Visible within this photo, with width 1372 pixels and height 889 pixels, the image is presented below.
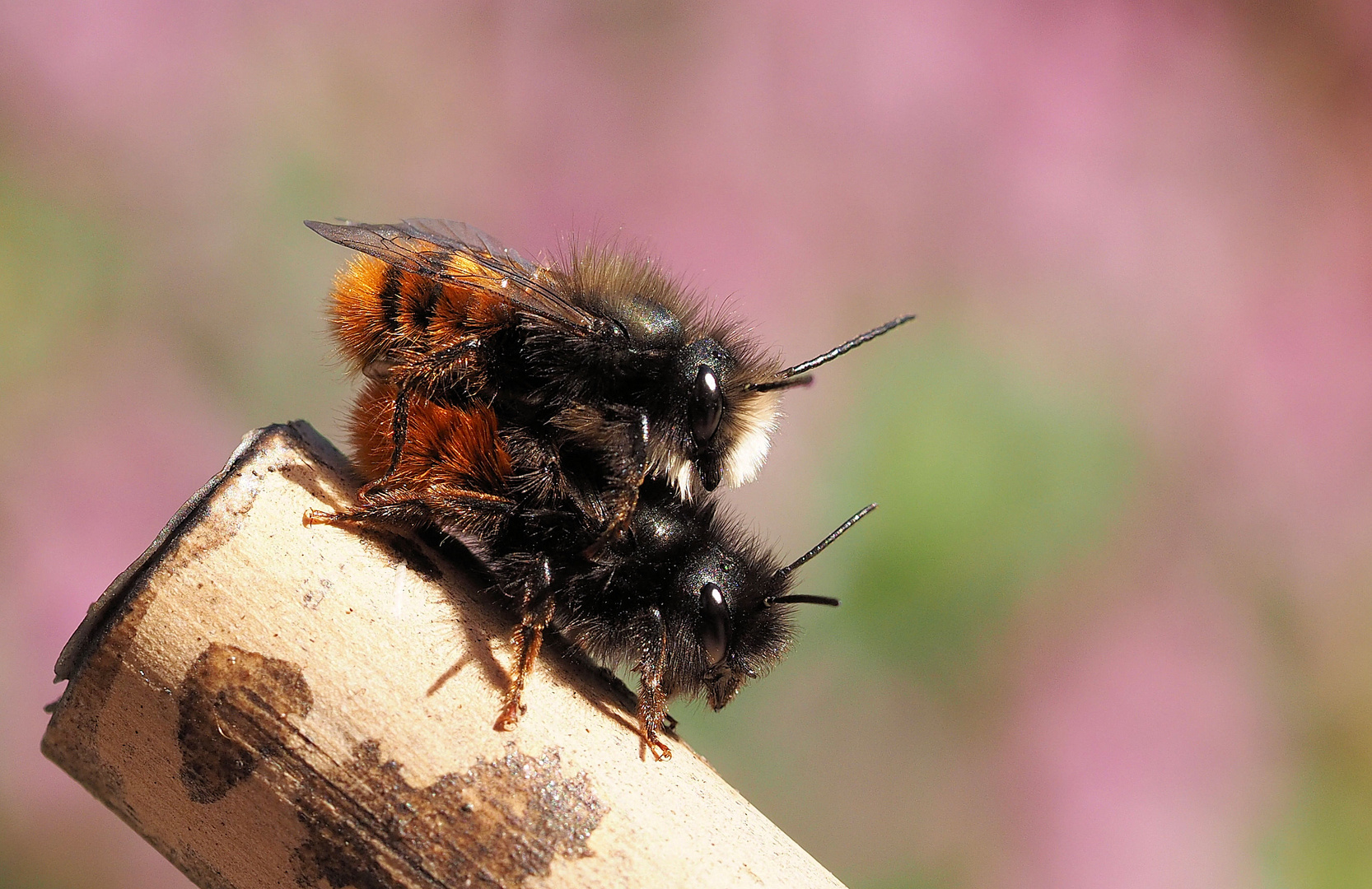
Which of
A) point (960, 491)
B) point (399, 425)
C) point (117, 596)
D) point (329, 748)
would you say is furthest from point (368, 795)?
point (960, 491)

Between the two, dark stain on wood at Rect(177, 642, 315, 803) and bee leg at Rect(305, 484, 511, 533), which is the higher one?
bee leg at Rect(305, 484, 511, 533)

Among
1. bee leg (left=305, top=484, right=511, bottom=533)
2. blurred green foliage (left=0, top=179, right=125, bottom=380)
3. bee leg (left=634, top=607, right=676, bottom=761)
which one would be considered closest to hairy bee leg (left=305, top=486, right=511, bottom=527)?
bee leg (left=305, top=484, right=511, bottom=533)

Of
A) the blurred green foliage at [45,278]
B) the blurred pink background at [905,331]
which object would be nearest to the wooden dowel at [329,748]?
the blurred pink background at [905,331]

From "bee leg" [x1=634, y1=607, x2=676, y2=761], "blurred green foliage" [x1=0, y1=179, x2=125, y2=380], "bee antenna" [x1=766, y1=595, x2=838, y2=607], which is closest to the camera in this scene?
"bee leg" [x1=634, y1=607, x2=676, y2=761]

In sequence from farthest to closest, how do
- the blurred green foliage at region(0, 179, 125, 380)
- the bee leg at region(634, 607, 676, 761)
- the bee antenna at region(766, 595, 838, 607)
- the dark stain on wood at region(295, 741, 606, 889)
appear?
1. the blurred green foliage at region(0, 179, 125, 380)
2. the bee antenna at region(766, 595, 838, 607)
3. the bee leg at region(634, 607, 676, 761)
4. the dark stain on wood at region(295, 741, 606, 889)

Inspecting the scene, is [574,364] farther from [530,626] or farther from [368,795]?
[368,795]

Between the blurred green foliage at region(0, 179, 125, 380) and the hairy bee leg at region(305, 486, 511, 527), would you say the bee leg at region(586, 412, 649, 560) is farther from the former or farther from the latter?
the blurred green foliage at region(0, 179, 125, 380)

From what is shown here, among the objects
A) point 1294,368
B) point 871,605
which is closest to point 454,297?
point 871,605
